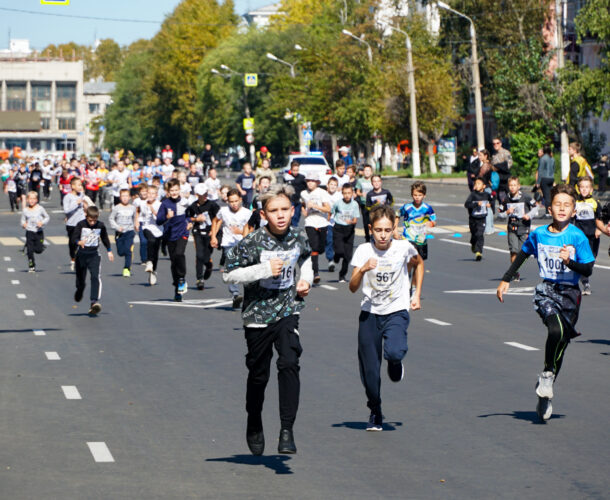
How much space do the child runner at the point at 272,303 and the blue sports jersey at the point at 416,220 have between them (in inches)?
387

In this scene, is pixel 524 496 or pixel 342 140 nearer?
pixel 524 496

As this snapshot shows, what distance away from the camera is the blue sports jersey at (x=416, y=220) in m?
18.0

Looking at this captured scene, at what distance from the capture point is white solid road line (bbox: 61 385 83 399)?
10.7 m

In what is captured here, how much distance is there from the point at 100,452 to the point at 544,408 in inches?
119

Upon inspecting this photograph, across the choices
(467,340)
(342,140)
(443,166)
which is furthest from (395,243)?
(342,140)

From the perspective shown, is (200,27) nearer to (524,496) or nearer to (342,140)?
(342,140)

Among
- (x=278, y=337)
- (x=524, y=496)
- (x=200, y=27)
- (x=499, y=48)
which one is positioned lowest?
(x=524, y=496)

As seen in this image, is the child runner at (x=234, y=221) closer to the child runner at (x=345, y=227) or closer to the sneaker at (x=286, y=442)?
the child runner at (x=345, y=227)

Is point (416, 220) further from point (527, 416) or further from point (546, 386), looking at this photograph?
point (546, 386)

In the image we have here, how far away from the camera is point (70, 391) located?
11.0 m

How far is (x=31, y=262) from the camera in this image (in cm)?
2544

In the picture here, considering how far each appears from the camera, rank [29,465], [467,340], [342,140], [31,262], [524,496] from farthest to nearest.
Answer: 1. [342,140]
2. [31,262]
3. [467,340]
4. [29,465]
5. [524,496]

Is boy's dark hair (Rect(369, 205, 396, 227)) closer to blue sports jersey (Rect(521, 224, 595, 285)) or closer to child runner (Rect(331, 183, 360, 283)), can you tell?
blue sports jersey (Rect(521, 224, 595, 285))

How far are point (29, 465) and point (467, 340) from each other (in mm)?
7052
